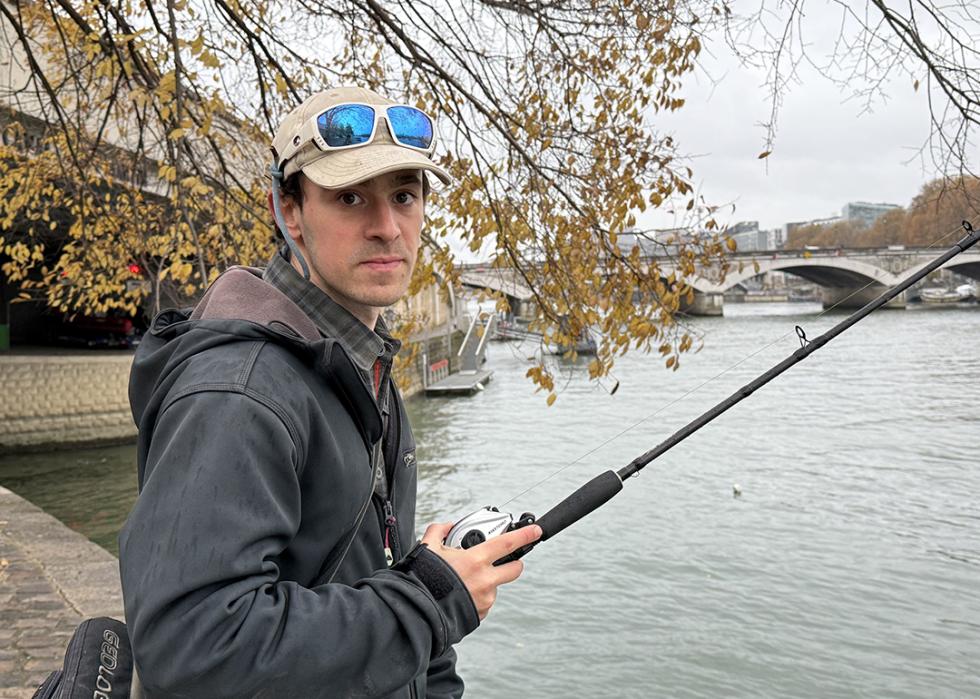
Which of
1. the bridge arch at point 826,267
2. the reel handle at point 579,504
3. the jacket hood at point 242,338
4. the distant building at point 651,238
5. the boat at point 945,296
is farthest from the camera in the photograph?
the boat at point 945,296

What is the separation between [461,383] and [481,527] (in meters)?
29.9

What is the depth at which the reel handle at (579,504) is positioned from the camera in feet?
6.30

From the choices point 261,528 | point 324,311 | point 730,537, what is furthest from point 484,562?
point 730,537

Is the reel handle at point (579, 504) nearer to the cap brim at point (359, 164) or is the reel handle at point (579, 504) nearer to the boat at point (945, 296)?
the cap brim at point (359, 164)

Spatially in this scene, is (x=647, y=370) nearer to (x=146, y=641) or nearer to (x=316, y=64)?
(x=316, y=64)

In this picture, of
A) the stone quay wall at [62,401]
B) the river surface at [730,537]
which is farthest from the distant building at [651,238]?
the stone quay wall at [62,401]

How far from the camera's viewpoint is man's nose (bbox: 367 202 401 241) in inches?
63.9

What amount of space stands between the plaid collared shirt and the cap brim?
0.19 metres

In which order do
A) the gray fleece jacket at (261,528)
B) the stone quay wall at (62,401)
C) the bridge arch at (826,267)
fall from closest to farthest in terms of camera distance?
the gray fleece jacket at (261,528), the stone quay wall at (62,401), the bridge arch at (826,267)

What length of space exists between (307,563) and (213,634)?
0.90 ft

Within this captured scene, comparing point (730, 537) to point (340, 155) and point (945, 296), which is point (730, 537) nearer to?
point (340, 155)

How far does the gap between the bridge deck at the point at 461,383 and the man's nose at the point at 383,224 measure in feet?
94.8

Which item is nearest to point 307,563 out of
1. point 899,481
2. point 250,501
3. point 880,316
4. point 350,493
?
point 350,493

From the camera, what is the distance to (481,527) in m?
1.69
